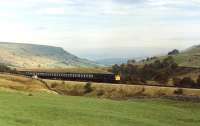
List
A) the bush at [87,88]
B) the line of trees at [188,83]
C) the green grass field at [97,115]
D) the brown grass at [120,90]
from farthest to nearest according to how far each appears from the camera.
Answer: the line of trees at [188,83] → the bush at [87,88] → the brown grass at [120,90] → the green grass field at [97,115]

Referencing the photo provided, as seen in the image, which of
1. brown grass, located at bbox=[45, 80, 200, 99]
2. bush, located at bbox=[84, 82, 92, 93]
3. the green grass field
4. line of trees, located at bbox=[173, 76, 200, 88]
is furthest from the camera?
line of trees, located at bbox=[173, 76, 200, 88]

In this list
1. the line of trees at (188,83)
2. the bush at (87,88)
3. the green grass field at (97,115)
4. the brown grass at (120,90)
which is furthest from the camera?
the line of trees at (188,83)

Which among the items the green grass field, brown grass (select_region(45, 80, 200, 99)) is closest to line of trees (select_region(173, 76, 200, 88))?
brown grass (select_region(45, 80, 200, 99))

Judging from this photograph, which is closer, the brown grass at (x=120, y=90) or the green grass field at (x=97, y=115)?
the green grass field at (x=97, y=115)

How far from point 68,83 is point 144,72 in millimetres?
52689

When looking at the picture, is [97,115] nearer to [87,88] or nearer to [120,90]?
[120,90]

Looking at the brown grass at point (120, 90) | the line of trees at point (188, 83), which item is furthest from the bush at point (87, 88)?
the line of trees at point (188, 83)

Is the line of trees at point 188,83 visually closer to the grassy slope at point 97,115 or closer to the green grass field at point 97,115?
the grassy slope at point 97,115

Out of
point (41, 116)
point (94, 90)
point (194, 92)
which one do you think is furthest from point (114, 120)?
point (94, 90)

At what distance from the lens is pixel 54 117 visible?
28.3 metres

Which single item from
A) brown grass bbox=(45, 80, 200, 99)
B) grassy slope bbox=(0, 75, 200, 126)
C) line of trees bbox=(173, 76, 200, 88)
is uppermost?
grassy slope bbox=(0, 75, 200, 126)

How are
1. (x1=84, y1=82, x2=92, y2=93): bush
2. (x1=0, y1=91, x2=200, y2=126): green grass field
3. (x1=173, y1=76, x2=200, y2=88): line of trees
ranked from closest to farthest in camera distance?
(x1=0, y1=91, x2=200, y2=126): green grass field, (x1=84, y1=82, x2=92, y2=93): bush, (x1=173, y1=76, x2=200, y2=88): line of trees

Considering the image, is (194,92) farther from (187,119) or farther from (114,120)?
(114,120)

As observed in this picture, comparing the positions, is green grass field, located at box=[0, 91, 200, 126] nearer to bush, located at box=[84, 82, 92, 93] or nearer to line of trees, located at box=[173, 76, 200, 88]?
bush, located at box=[84, 82, 92, 93]
